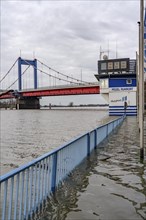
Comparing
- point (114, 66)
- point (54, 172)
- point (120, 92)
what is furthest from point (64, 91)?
point (54, 172)

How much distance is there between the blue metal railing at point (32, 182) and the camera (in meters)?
4.24

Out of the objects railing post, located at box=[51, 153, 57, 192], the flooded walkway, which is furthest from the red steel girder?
railing post, located at box=[51, 153, 57, 192]

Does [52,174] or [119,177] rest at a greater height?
[52,174]

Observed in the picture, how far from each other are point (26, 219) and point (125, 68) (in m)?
54.9

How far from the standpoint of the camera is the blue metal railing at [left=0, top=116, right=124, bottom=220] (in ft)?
13.9

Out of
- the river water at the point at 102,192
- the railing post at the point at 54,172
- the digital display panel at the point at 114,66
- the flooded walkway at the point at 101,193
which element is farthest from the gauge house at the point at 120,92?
the railing post at the point at 54,172

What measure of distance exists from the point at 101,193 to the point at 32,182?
2267mm

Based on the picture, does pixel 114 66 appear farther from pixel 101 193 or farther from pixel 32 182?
pixel 32 182

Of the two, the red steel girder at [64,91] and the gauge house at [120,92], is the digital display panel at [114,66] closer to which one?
the gauge house at [120,92]

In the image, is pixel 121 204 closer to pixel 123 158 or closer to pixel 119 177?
pixel 119 177

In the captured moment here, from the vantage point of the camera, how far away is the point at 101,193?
6.75 m

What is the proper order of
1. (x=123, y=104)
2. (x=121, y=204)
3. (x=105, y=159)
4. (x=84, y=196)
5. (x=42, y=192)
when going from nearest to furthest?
(x=42, y=192) → (x=121, y=204) → (x=84, y=196) → (x=105, y=159) → (x=123, y=104)

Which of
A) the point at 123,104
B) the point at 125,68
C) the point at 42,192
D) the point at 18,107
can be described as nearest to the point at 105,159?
the point at 42,192

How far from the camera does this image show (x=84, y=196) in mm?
6523
